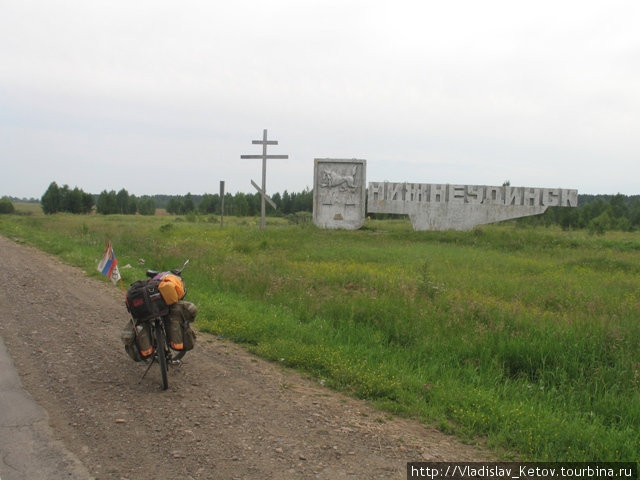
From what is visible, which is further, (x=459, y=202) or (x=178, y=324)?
(x=459, y=202)

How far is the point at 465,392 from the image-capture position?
19.7ft

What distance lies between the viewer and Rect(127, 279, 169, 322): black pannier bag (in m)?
5.83

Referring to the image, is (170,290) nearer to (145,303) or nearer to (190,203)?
(145,303)

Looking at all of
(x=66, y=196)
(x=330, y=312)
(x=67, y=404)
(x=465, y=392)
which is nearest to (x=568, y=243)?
(x=330, y=312)

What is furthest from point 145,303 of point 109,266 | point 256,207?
point 256,207

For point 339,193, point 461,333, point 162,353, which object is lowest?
point 461,333

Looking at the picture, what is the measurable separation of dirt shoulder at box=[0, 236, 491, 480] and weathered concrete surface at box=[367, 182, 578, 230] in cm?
1765

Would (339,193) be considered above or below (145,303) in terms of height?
above

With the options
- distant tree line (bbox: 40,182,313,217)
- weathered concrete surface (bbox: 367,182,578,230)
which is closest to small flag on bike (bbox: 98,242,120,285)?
weathered concrete surface (bbox: 367,182,578,230)

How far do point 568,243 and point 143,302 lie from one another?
62.0 ft

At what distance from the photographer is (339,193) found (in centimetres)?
2464

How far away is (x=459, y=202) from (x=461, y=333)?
1708 cm

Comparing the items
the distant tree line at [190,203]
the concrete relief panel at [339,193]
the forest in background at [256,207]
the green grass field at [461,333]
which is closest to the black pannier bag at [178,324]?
the green grass field at [461,333]

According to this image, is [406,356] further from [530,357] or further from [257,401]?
[257,401]
